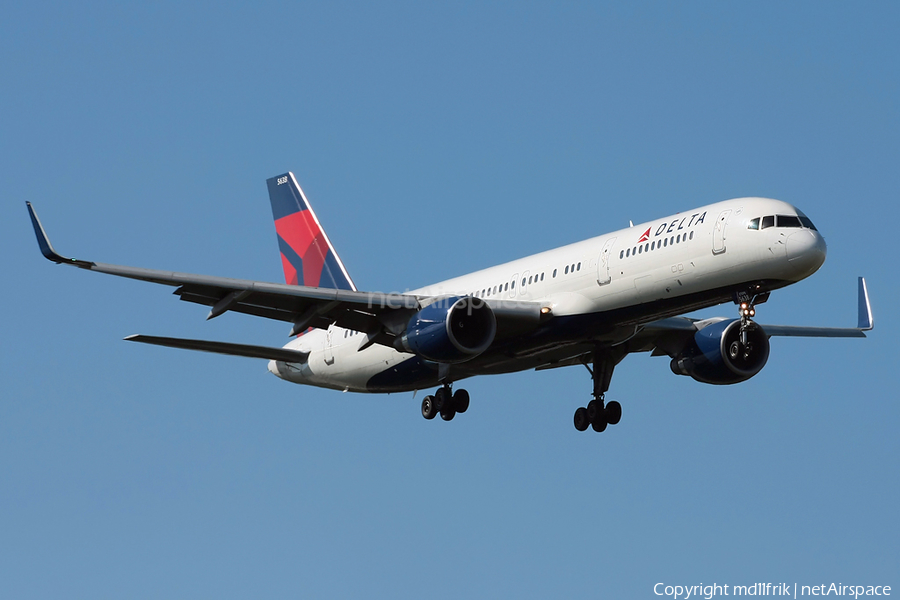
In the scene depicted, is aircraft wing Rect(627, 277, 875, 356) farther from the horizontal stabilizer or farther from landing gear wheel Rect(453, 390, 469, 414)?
the horizontal stabilizer

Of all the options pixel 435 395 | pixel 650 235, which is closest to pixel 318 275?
pixel 435 395

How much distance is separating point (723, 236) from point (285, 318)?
12937mm

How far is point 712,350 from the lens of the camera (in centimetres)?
3978

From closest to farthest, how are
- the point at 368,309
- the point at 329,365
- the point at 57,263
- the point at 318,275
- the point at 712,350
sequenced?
the point at 57,263 → the point at 368,309 → the point at 712,350 → the point at 329,365 → the point at 318,275

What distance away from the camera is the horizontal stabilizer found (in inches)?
1409

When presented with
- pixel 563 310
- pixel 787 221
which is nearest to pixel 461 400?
pixel 563 310

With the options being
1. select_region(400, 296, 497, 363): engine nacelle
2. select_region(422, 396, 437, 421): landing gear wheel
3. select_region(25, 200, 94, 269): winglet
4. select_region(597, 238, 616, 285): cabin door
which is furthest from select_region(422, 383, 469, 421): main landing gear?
select_region(25, 200, 94, 269): winglet

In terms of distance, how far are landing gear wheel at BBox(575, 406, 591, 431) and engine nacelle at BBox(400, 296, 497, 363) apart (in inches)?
285

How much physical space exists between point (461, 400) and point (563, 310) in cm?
724

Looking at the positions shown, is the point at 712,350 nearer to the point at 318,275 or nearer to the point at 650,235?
the point at 650,235

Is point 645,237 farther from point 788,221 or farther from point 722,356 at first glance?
point 722,356

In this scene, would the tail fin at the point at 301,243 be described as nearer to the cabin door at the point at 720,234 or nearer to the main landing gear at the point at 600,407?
the main landing gear at the point at 600,407

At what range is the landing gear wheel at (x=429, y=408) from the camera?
4153 centimetres

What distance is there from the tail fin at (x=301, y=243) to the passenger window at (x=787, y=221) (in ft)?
60.0
